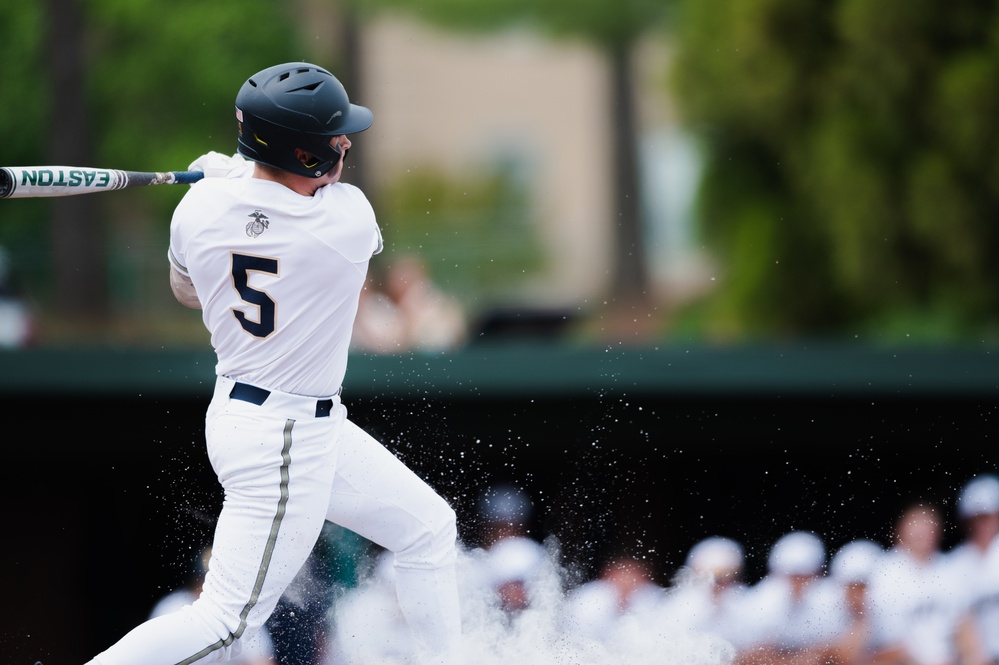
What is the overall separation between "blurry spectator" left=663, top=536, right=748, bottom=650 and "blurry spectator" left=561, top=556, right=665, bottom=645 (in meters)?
0.09

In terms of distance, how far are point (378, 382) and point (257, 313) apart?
2244mm

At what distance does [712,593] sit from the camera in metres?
5.00

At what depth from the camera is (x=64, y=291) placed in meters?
12.7

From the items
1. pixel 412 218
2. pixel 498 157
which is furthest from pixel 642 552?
pixel 498 157

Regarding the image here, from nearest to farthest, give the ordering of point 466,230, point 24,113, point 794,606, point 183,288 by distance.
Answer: point 183,288, point 794,606, point 24,113, point 466,230

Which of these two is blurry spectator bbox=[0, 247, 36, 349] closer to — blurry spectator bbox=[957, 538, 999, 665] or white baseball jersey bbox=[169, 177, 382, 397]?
white baseball jersey bbox=[169, 177, 382, 397]

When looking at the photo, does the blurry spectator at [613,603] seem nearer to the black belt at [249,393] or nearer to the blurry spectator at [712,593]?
the blurry spectator at [712,593]

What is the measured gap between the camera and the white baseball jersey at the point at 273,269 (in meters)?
3.17

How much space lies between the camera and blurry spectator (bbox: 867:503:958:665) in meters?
4.79

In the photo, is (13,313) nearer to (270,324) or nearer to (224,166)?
(224,166)

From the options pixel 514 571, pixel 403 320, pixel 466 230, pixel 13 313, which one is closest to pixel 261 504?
pixel 514 571

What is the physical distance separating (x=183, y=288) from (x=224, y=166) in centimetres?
37

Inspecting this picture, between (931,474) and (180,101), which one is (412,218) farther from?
(931,474)

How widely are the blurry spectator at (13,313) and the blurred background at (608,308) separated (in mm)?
46
